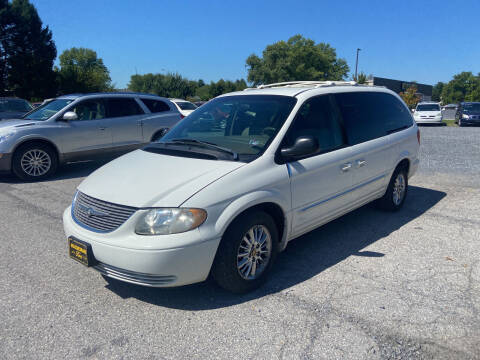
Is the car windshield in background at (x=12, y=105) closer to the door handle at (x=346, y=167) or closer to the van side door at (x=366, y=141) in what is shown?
the van side door at (x=366, y=141)

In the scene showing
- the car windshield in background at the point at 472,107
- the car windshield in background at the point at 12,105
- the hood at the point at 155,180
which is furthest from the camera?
the car windshield in background at the point at 472,107

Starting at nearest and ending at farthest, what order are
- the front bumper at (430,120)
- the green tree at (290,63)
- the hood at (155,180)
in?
the hood at (155,180)
the front bumper at (430,120)
the green tree at (290,63)

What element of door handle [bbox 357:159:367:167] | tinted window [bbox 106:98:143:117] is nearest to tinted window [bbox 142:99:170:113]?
tinted window [bbox 106:98:143:117]

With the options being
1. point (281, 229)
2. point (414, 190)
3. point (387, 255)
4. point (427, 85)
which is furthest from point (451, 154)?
point (427, 85)

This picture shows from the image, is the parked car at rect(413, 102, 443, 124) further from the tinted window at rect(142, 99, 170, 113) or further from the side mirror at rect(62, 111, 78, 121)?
the side mirror at rect(62, 111, 78, 121)

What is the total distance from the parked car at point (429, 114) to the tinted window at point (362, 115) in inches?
835

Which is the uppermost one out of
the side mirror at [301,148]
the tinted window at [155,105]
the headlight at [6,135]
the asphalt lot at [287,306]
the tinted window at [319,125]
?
the tinted window at [155,105]

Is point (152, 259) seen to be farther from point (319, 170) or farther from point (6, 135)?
point (6, 135)

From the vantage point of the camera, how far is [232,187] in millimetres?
3078

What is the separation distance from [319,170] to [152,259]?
189 centimetres

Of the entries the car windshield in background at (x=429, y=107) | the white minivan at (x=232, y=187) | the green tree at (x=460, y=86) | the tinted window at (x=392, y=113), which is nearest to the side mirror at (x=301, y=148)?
the white minivan at (x=232, y=187)

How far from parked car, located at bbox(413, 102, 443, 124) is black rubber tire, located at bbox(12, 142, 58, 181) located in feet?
72.4

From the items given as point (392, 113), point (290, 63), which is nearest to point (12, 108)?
point (392, 113)

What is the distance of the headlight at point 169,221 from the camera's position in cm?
285
